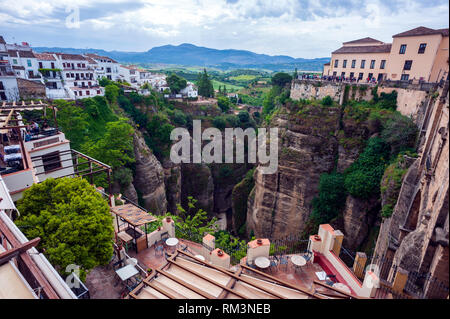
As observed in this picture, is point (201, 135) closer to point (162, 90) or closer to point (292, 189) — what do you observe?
point (162, 90)

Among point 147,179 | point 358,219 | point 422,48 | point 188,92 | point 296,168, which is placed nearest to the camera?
point 358,219

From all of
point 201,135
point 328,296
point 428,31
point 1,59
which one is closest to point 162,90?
point 201,135

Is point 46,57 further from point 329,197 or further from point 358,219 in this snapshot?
point 358,219

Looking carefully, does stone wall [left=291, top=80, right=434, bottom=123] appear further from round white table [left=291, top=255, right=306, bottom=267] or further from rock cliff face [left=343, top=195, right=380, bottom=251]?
round white table [left=291, top=255, right=306, bottom=267]

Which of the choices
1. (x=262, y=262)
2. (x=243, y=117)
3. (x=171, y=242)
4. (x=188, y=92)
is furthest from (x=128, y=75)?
(x=262, y=262)

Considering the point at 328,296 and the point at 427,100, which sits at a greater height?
the point at 427,100

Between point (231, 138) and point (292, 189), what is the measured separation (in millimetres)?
26545

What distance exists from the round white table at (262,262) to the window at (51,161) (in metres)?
14.2

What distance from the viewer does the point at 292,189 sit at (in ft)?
89.6

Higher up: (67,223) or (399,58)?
(399,58)

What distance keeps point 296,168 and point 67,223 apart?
864 inches

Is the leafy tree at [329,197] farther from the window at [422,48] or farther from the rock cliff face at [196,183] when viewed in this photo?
the rock cliff face at [196,183]

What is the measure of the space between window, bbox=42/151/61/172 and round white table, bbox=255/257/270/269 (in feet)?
46.7

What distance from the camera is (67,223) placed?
991cm
